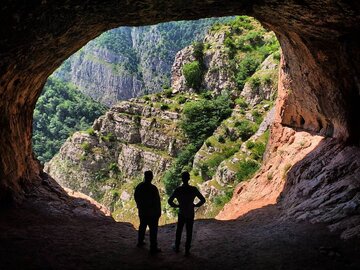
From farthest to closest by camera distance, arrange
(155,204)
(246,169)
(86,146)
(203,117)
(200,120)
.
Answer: (86,146), (203,117), (200,120), (246,169), (155,204)

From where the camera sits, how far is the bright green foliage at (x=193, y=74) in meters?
59.6

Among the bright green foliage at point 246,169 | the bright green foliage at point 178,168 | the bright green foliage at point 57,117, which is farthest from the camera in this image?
the bright green foliage at point 57,117

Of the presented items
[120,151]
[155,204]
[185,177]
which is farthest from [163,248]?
[120,151]

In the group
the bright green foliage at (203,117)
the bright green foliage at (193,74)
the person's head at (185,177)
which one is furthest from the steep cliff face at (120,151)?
the person's head at (185,177)

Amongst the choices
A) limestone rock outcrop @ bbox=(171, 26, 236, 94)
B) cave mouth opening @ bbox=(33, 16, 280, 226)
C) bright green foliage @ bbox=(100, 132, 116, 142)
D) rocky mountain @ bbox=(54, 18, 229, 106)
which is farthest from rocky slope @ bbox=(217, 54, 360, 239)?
rocky mountain @ bbox=(54, 18, 229, 106)

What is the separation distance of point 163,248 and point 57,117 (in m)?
135

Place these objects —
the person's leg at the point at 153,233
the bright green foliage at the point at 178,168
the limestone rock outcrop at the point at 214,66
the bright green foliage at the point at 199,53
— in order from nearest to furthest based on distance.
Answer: the person's leg at the point at 153,233
the bright green foliage at the point at 178,168
the limestone rock outcrop at the point at 214,66
the bright green foliage at the point at 199,53

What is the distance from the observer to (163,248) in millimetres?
9773

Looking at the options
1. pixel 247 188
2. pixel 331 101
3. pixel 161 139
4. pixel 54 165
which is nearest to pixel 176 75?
pixel 161 139

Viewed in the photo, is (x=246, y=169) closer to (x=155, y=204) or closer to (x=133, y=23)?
(x=133, y=23)

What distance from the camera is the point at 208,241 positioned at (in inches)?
438

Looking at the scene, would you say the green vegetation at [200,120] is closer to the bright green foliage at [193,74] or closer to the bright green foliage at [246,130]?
the bright green foliage at [193,74]

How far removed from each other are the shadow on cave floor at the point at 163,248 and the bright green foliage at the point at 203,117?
125ft

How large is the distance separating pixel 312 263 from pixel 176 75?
6048 centimetres
